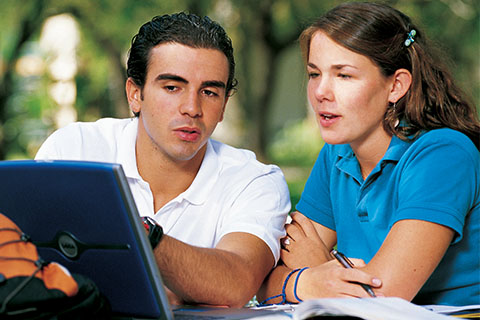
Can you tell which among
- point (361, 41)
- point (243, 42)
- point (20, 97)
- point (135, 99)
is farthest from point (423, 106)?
point (20, 97)

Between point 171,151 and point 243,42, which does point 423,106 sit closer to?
point 171,151

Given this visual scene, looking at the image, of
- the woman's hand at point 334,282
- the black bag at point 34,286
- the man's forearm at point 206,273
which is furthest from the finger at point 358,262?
the black bag at point 34,286

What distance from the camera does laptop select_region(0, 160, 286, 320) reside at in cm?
159

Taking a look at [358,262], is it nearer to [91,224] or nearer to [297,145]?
[91,224]

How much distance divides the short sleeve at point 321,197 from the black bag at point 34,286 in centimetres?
130

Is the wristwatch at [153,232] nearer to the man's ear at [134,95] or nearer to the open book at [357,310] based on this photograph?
the open book at [357,310]

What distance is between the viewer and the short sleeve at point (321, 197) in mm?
2773

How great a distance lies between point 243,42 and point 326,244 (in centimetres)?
924

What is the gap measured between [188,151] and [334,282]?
73cm

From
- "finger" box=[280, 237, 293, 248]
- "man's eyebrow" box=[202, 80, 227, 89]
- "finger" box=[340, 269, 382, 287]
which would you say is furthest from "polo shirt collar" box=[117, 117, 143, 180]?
"finger" box=[340, 269, 382, 287]

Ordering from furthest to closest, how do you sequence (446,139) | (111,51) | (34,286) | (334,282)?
(111,51) < (446,139) < (334,282) < (34,286)

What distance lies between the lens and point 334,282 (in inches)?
85.4

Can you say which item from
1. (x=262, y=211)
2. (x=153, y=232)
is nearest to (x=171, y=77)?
(x=262, y=211)

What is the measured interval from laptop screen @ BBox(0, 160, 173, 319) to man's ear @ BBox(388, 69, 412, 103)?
3.91 feet
